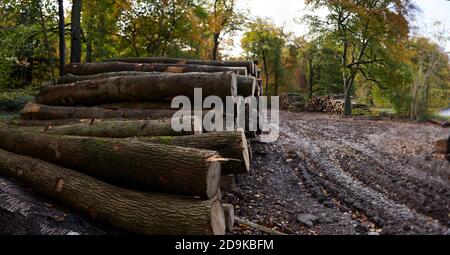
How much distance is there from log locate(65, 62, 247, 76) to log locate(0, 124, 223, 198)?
3516mm

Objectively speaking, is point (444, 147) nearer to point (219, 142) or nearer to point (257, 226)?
point (257, 226)

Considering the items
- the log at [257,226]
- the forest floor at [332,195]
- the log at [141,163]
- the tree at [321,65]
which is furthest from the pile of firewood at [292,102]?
the log at [141,163]

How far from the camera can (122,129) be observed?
466cm

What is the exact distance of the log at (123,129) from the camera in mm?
4402

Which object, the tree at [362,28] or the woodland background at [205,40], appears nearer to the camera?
the woodland background at [205,40]

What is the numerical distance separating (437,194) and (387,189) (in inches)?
25.3

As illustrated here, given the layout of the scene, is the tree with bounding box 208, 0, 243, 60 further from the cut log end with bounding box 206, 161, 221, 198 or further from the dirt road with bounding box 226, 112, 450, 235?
the cut log end with bounding box 206, 161, 221, 198

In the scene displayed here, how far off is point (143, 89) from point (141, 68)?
2.00 metres

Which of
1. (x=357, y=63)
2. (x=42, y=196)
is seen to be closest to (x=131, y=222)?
(x=42, y=196)

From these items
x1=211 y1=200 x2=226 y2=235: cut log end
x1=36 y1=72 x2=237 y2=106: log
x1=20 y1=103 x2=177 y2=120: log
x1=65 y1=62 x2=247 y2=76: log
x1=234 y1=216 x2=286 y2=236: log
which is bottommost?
x1=234 y1=216 x2=286 y2=236: log

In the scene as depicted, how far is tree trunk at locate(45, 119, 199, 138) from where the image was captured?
442cm

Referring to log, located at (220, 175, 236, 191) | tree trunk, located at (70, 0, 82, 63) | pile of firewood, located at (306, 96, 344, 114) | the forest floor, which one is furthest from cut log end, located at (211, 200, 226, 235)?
pile of firewood, located at (306, 96, 344, 114)

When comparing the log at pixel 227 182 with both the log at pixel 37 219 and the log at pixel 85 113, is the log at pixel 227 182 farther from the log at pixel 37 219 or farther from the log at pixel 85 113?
the log at pixel 37 219

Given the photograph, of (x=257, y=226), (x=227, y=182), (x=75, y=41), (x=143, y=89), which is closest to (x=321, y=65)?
(x=75, y=41)
